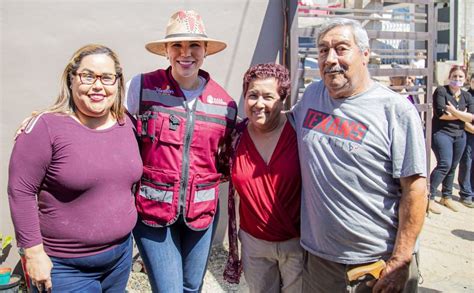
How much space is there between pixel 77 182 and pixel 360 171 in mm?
1295

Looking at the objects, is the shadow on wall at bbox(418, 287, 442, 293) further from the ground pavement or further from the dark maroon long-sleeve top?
the dark maroon long-sleeve top

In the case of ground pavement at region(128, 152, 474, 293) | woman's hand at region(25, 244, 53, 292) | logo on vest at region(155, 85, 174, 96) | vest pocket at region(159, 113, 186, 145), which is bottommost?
ground pavement at region(128, 152, 474, 293)

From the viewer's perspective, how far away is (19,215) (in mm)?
2043

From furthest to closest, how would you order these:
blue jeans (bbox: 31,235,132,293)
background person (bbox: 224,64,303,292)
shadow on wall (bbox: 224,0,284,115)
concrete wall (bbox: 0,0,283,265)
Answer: shadow on wall (bbox: 224,0,284,115) → concrete wall (bbox: 0,0,283,265) → background person (bbox: 224,64,303,292) → blue jeans (bbox: 31,235,132,293)

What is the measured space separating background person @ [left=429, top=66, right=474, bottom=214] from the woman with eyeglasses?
17.3 feet

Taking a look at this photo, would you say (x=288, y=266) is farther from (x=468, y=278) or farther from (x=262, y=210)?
(x=468, y=278)

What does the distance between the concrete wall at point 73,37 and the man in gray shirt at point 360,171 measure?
7.84 ft

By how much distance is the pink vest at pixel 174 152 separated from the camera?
8.16 feet

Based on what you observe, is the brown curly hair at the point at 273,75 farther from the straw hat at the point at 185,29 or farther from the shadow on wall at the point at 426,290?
the shadow on wall at the point at 426,290

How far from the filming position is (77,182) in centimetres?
210

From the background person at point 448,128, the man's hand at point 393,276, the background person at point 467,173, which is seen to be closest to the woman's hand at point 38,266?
the man's hand at point 393,276

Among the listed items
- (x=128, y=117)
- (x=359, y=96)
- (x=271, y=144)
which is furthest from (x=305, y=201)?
(x=128, y=117)

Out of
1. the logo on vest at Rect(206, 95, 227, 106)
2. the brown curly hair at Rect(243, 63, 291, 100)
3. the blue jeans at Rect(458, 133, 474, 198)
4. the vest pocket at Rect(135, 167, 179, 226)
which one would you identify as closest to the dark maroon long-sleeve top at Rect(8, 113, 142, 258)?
the vest pocket at Rect(135, 167, 179, 226)

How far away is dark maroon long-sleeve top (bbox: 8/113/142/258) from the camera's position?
6.68 feet
